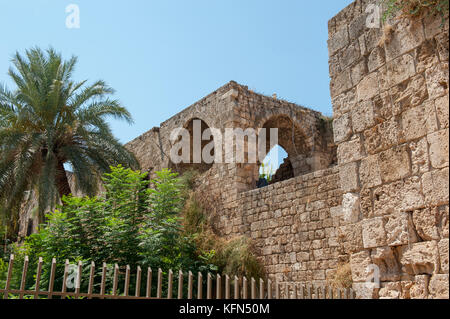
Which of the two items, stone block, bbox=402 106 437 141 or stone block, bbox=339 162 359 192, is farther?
stone block, bbox=339 162 359 192

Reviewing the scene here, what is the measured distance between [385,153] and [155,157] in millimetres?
10757

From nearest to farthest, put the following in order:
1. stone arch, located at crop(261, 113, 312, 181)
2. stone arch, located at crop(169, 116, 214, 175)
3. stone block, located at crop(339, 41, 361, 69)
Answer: stone block, located at crop(339, 41, 361, 69) → stone arch, located at crop(261, 113, 312, 181) → stone arch, located at crop(169, 116, 214, 175)

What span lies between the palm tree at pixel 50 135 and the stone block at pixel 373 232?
7625mm

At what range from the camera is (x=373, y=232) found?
131 inches

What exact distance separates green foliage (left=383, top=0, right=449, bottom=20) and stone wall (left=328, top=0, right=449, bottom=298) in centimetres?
5

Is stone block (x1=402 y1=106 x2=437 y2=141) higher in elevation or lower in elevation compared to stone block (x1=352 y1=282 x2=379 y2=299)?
higher

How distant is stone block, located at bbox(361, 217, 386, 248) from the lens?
10.7ft

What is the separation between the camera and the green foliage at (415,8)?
303cm

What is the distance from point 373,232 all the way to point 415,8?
1.64m

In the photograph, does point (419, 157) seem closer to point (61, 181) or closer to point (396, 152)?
point (396, 152)

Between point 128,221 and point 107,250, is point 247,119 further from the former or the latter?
point 107,250

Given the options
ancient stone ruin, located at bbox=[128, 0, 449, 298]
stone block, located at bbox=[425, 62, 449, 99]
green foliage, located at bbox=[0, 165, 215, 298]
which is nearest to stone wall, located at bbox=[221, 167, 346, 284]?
green foliage, located at bbox=[0, 165, 215, 298]

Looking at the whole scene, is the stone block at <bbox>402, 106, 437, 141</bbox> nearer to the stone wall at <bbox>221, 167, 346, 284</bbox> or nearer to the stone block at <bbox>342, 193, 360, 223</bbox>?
the stone block at <bbox>342, 193, 360, 223</bbox>

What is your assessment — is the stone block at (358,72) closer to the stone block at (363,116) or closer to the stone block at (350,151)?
the stone block at (363,116)
